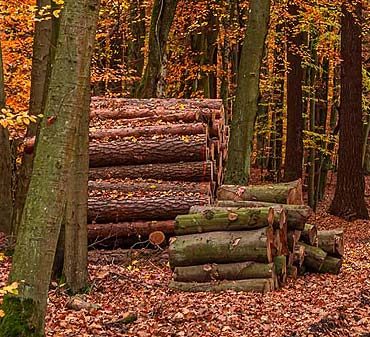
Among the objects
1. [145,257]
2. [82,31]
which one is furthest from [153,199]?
[82,31]

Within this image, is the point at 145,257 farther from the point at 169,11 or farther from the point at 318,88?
the point at 318,88

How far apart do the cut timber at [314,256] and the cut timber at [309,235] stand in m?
0.08

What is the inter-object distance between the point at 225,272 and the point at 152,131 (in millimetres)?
4799

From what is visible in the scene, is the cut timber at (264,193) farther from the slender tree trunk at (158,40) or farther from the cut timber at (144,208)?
the slender tree trunk at (158,40)

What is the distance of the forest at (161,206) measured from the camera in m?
6.24

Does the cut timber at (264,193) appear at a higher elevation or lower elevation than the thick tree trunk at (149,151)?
lower

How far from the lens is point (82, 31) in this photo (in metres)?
6.21

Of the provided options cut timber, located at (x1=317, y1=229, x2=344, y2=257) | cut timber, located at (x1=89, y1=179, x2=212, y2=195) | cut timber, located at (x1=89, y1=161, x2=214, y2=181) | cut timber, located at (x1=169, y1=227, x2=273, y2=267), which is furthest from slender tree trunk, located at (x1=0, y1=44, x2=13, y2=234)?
cut timber, located at (x1=317, y1=229, x2=344, y2=257)

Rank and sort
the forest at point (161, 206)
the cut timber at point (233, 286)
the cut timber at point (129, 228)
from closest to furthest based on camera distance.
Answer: the forest at point (161, 206) → the cut timber at point (233, 286) → the cut timber at point (129, 228)

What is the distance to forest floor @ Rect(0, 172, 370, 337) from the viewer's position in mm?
7930

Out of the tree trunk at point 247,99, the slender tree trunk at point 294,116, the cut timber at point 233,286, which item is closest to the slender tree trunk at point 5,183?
the tree trunk at point 247,99

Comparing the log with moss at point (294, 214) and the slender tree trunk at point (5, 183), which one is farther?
the slender tree trunk at point (5, 183)

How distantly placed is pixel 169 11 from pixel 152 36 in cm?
82

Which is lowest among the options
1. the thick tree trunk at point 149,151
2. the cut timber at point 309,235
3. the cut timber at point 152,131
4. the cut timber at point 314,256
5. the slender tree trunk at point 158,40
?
the cut timber at point 314,256
